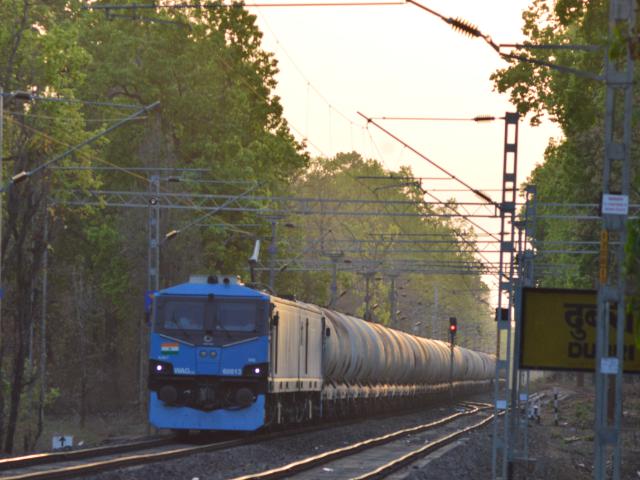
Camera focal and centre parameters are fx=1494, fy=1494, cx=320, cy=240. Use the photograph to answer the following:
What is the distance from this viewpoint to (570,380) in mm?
128875

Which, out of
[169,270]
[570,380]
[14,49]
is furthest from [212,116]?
[570,380]

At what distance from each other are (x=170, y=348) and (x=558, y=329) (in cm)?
1457

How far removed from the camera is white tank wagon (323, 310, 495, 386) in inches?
1705

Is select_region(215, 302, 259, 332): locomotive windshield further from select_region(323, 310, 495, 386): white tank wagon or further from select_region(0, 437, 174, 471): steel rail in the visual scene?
select_region(323, 310, 495, 386): white tank wagon

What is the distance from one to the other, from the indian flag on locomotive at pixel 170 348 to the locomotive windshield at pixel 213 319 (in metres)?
0.20

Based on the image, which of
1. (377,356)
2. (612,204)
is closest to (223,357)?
(612,204)

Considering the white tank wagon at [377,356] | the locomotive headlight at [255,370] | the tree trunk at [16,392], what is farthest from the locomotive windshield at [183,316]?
the white tank wagon at [377,356]

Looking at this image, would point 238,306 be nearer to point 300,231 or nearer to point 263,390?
point 263,390

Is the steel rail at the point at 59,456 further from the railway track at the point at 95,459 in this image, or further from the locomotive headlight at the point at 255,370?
the locomotive headlight at the point at 255,370

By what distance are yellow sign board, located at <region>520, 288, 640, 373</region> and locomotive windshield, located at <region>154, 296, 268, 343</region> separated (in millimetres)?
13579

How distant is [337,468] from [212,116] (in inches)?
1705

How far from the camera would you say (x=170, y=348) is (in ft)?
102

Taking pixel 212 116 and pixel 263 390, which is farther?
pixel 212 116

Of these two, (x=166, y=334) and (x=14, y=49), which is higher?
(x=14, y=49)
